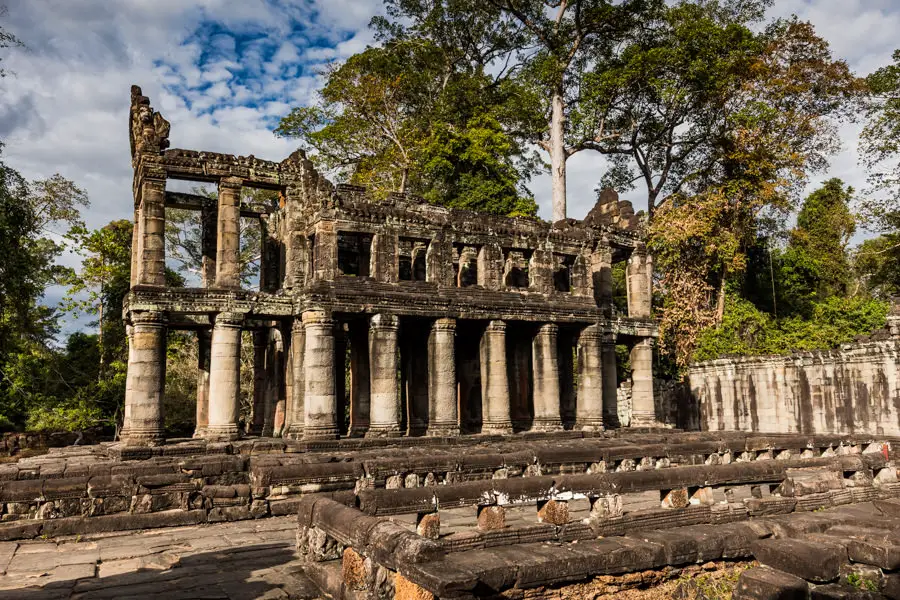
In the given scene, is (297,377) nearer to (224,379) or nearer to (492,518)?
(224,379)

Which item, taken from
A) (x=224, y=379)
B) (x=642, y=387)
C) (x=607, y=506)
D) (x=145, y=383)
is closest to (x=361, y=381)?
(x=224, y=379)

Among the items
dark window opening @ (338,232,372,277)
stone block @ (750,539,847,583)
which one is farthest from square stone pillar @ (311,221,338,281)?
stone block @ (750,539,847,583)

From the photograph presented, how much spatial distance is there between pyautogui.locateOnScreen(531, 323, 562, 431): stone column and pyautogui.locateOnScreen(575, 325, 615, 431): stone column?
118 cm

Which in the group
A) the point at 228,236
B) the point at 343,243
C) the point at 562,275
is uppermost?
the point at 343,243

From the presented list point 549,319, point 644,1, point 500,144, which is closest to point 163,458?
point 549,319

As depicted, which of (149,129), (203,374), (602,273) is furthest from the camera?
(602,273)

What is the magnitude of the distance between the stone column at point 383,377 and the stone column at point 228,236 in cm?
388

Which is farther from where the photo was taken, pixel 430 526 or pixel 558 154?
pixel 558 154

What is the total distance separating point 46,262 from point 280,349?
15.6 meters

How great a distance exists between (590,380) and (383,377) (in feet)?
23.2

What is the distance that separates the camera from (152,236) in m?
17.8

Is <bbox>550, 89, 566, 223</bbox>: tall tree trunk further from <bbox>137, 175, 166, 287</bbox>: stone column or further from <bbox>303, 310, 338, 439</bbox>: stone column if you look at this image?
<bbox>137, 175, 166, 287</bbox>: stone column

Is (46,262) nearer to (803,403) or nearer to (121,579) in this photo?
(121,579)

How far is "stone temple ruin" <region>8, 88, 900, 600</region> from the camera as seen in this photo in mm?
7125
